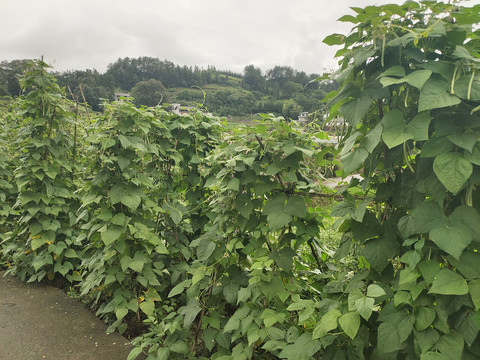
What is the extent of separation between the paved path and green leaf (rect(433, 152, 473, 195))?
78.8 inches

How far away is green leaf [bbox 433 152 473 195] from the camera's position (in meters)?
0.80

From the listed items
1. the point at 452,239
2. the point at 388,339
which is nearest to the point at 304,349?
the point at 388,339

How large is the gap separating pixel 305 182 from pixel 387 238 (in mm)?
485

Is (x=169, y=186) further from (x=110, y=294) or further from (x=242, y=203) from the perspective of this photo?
(x=242, y=203)

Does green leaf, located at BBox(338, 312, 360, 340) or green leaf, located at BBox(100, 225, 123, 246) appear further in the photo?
green leaf, located at BBox(100, 225, 123, 246)

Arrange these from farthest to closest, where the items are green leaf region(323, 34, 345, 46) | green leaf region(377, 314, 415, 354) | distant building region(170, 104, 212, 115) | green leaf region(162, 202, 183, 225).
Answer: distant building region(170, 104, 212, 115)
green leaf region(162, 202, 183, 225)
green leaf region(323, 34, 345, 46)
green leaf region(377, 314, 415, 354)

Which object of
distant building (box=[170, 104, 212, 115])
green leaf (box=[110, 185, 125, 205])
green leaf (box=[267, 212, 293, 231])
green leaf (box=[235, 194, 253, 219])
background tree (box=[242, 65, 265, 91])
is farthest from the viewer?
background tree (box=[242, 65, 265, 91])

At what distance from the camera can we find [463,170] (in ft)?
2.66

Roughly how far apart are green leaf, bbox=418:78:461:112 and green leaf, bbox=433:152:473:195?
15 centimetres

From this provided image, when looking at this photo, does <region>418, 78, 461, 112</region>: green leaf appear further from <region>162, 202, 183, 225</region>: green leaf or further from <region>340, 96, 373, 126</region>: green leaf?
<region>162, 202, 183, 225</region>: green leaf

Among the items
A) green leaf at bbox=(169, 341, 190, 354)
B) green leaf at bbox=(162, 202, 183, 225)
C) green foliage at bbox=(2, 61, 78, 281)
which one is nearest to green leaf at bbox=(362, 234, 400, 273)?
green leaf at bbox=(169, 341, 190, 354)

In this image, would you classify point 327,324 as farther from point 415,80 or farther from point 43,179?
point 43,179

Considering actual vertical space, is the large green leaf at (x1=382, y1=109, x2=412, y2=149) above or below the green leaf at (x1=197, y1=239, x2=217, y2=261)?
above

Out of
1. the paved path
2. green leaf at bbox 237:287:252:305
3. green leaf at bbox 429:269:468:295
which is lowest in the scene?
the paved path
